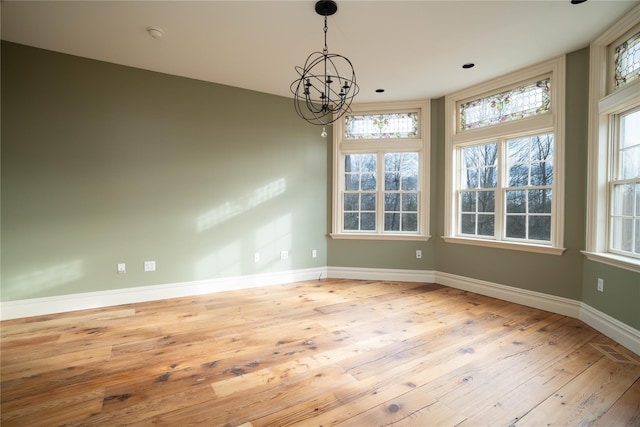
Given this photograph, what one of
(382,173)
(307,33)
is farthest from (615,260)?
(307,33)

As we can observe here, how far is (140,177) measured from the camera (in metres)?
3.66

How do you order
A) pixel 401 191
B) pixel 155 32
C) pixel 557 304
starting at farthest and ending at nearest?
1. pixel 401 191
2. pixel 557 304
3. pixel 155 32

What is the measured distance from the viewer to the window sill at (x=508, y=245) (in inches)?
133

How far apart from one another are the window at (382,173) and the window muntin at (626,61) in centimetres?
210

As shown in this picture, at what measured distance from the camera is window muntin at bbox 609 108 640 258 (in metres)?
2.65

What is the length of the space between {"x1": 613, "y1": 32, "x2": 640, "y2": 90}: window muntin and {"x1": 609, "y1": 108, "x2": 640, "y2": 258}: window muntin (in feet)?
0.96

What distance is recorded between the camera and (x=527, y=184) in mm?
3674

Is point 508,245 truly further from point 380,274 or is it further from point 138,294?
point 138,294

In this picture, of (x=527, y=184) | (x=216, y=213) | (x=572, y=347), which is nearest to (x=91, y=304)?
(x=216, y=213)

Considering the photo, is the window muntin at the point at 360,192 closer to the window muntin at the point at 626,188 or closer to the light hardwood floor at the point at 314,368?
the light hardwood floor at the point at 314,368

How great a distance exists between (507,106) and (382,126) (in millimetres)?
1666

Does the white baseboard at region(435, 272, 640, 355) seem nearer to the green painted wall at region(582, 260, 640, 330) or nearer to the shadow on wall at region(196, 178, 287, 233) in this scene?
the green painted wall at region(582, 260, 640, 330)

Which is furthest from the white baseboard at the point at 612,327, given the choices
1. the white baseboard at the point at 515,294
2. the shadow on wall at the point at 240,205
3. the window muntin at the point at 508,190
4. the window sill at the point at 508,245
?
the shadow on wall at the point at 240,205

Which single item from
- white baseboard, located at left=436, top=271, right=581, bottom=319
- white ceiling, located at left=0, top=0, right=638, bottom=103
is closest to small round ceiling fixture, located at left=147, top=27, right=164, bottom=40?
white ceiling, located at left=0, top=0, right=638, bottom=103
